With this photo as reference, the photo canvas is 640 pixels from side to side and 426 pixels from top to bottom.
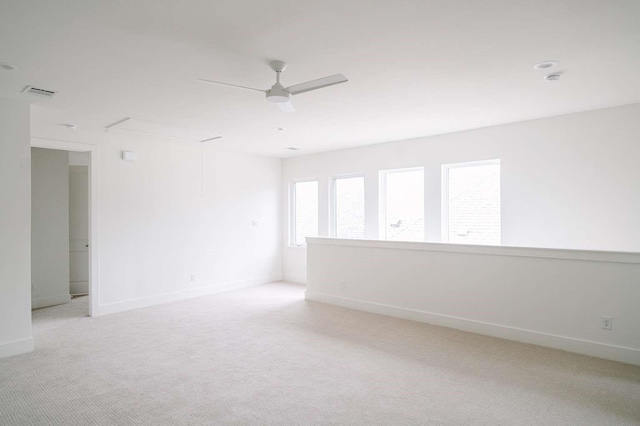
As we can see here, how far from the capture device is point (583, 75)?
3.44 metres

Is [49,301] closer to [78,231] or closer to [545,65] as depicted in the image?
[78,231]

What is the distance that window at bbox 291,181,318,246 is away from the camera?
7.91m

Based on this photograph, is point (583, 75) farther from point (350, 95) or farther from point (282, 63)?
point (282, 63)

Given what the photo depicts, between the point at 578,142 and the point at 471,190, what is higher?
the point at 578,142

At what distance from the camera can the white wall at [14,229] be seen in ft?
12.7

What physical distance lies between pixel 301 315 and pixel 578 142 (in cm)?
422

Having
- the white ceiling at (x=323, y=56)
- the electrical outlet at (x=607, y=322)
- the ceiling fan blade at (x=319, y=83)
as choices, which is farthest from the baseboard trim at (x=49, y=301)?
the electrical outlet at (x=607, y=322)

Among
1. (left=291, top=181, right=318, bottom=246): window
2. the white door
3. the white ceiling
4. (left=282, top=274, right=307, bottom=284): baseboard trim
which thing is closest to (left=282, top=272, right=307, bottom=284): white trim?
(left=282, top=274, right=307, bottom=284): baseboard trim

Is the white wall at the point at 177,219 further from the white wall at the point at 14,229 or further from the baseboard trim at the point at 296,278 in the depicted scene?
the white wall at the point at 14,229

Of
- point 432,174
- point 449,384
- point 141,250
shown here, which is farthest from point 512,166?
point 141,250

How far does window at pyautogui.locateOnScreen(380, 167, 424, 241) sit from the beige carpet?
77.1 inches

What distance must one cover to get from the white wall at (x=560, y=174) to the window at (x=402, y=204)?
220 mm

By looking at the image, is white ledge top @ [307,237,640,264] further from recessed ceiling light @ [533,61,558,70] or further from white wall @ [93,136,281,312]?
white wall @ [93,136,281,312]

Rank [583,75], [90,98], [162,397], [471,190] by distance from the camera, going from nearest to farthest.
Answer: [162,397] → [583,75] → [90,98] → [471,190]
